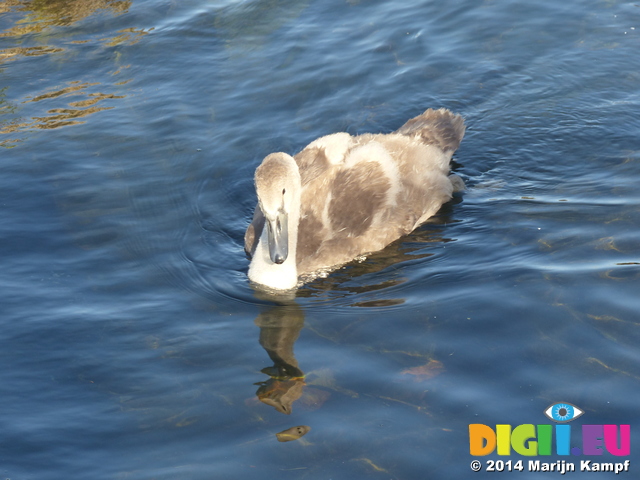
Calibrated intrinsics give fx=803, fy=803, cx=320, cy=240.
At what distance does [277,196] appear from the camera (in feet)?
21.2

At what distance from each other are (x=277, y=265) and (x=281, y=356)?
988 millimetres

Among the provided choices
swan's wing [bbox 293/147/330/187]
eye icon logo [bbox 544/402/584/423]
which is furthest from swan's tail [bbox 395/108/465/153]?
eye icon logo [bbox 544/402/584/423]

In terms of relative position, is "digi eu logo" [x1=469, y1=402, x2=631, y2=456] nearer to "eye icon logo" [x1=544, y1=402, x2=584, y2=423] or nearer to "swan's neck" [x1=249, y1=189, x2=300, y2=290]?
"eye icon logo" [x1=544, y1=402, x2=584, y2=423]

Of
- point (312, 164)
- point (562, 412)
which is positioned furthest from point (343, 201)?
point (562, 412)

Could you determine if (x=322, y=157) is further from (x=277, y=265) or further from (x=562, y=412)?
(x=562, y=412)

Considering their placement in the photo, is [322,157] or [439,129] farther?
[439,129]

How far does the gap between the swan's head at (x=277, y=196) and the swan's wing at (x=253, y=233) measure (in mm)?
651

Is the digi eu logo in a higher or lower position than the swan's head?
lower

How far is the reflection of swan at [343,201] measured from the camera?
680 cm

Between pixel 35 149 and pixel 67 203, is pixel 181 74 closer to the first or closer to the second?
Answer: pixel 35 149

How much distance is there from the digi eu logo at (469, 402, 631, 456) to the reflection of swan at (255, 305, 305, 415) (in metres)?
1.30

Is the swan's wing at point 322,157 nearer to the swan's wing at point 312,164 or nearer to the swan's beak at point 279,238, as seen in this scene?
the swan's wing at point 312,164

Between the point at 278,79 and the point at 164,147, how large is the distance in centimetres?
196

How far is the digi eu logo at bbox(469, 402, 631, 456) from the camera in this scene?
16.2 ft
